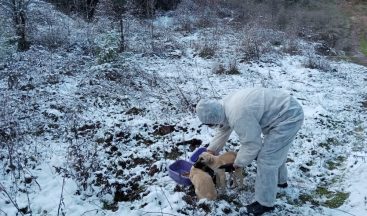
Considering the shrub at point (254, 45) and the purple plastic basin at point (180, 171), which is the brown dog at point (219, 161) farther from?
the shrub at point (254, 45)

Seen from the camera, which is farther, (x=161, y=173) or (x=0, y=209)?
(x=161, y=173)

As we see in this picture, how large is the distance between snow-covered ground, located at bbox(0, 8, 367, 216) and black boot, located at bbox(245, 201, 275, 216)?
17 cm

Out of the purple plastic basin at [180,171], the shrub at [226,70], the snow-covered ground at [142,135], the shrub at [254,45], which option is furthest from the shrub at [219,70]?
the purple plastic basin at [180,171]

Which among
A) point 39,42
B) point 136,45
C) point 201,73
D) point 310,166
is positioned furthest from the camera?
point 136,45

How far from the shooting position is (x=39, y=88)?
7.29 m

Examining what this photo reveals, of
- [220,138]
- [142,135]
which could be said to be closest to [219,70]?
[142,135]

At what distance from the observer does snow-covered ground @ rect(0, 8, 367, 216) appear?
14.3ft

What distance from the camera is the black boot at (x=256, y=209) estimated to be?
4082mm

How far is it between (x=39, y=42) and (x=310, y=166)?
717 cm

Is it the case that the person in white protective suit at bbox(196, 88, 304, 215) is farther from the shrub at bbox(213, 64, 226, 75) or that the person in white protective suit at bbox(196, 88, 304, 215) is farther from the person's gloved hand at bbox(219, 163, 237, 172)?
the shrub at bbox(213, 64, 226, 75)

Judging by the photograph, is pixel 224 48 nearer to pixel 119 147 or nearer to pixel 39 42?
pixel 39 42

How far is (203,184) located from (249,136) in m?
0.77

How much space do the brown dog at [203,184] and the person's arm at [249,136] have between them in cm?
47

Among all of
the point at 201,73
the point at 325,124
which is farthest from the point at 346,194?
the point at 201,73
